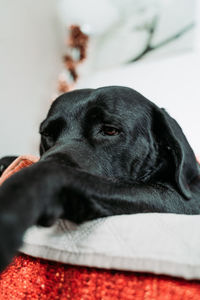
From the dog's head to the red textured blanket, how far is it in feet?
1.16

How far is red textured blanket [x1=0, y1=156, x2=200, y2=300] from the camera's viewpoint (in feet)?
1.59

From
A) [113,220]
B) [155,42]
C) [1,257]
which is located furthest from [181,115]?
[1,257]

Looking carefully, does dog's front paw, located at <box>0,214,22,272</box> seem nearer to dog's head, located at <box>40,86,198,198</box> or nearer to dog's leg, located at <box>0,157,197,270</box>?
dog's leg, located at <box>0,157,197,270</box>

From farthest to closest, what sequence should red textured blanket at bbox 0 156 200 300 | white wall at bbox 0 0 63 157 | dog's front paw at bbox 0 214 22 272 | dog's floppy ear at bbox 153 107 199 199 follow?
white wall at bbox 0 0 63 157, dog's floppy ear at bbox 153 107 199 199, red textured blanket at bbox 0 156 200 300, dog's front paw at bbox 0 214 22 272

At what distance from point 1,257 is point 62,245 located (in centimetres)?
20

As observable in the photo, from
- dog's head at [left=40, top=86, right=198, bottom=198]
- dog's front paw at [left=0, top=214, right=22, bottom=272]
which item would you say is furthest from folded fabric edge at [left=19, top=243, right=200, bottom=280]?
dog's head at [left=40, top=86, right=198, bottom=198]

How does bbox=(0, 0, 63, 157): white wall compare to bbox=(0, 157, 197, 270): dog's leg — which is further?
bbox=(0, 0, 63, 157): white wall

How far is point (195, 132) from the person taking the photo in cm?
237

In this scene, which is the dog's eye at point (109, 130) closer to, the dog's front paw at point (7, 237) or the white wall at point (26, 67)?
the dog's front paw at point (7, 237)

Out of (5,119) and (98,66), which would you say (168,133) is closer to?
(5,119)

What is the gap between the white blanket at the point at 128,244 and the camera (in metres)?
0.49

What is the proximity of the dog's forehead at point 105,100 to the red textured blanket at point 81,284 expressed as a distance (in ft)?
A: 1.94

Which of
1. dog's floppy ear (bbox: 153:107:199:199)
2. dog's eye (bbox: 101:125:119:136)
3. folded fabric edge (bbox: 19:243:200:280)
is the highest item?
dog's eye (bbox: 101:125:119:136)

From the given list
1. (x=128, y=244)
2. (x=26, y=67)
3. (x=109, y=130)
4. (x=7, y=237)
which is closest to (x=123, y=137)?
(x=109, y=130)
